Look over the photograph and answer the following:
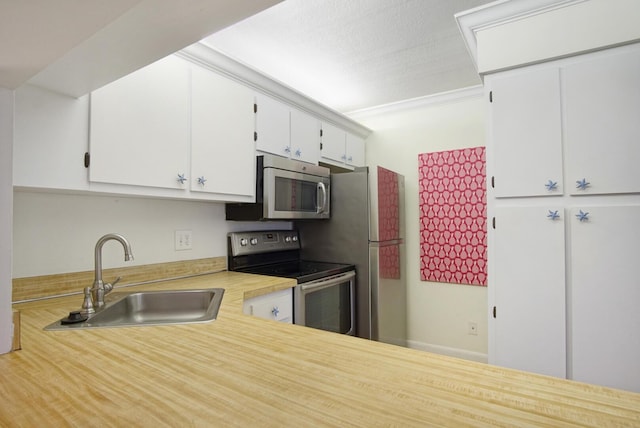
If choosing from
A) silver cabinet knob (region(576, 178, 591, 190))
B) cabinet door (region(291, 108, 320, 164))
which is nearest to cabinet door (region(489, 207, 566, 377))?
silver cabinet knob (region(576, 178, 591, 190))

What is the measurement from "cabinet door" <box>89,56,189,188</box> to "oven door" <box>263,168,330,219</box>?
57cm

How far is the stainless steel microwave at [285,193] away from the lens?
86.0 inches

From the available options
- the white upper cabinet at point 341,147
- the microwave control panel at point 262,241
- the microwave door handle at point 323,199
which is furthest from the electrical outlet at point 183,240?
the white upper cabinet at point 341,147

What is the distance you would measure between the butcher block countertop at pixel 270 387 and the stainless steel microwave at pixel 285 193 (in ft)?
4.08

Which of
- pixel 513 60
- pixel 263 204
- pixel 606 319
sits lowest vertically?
pixel 606 319

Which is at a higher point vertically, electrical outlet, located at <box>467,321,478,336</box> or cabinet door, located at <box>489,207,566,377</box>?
cabinet door, located at <box>489,207,566,377</box>

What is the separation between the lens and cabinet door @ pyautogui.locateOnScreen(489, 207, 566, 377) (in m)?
1.73

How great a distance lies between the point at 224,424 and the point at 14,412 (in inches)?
15.9

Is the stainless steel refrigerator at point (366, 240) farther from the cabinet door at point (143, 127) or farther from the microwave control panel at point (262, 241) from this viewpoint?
the cabinet door at point (143, 127)

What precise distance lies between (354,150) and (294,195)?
1.18m

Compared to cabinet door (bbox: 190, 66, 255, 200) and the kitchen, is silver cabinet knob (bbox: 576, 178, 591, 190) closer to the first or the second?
the kitchen

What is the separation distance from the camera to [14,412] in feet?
2.08

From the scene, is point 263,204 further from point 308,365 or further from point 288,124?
point 308,365

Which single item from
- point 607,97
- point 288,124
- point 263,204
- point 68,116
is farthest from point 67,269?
point 607,97
